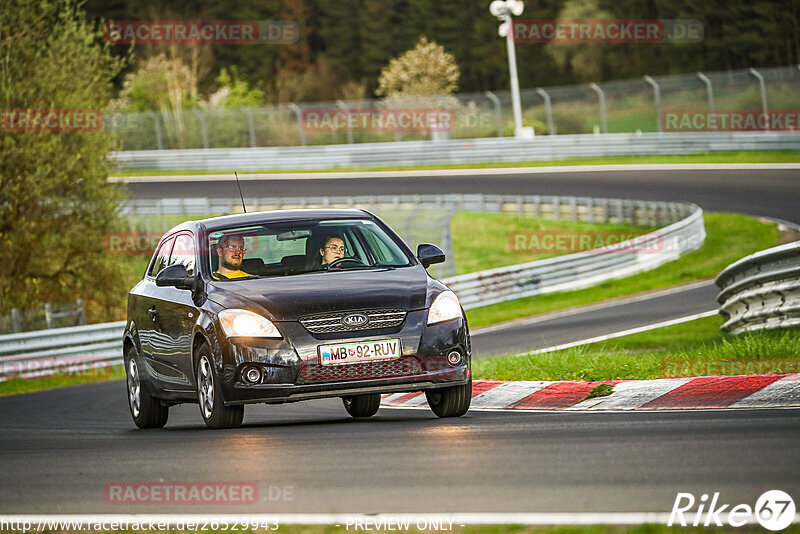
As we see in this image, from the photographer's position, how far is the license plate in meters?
8.94

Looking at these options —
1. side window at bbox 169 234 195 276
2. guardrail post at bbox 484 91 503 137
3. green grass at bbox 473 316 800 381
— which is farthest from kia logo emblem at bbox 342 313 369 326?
guardrail post at bbox 484 91 503 137

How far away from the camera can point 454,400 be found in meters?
9.60

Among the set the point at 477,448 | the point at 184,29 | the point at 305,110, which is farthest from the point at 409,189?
the point at 184,29

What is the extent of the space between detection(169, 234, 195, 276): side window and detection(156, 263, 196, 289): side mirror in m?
0.16

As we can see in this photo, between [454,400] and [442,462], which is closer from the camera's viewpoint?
[442,462]

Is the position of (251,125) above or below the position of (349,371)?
above

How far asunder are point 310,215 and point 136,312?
206 cm

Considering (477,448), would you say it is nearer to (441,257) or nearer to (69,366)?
(441,257)

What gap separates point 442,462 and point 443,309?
2505mm

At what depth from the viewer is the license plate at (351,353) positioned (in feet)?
29.3

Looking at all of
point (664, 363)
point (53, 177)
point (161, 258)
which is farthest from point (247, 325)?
point (53, 177)

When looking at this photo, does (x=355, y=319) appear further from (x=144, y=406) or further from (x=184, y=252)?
(x=144, y=406)

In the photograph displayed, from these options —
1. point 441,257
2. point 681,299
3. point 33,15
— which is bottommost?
point 681,299

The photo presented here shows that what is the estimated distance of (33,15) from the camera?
2592cm
